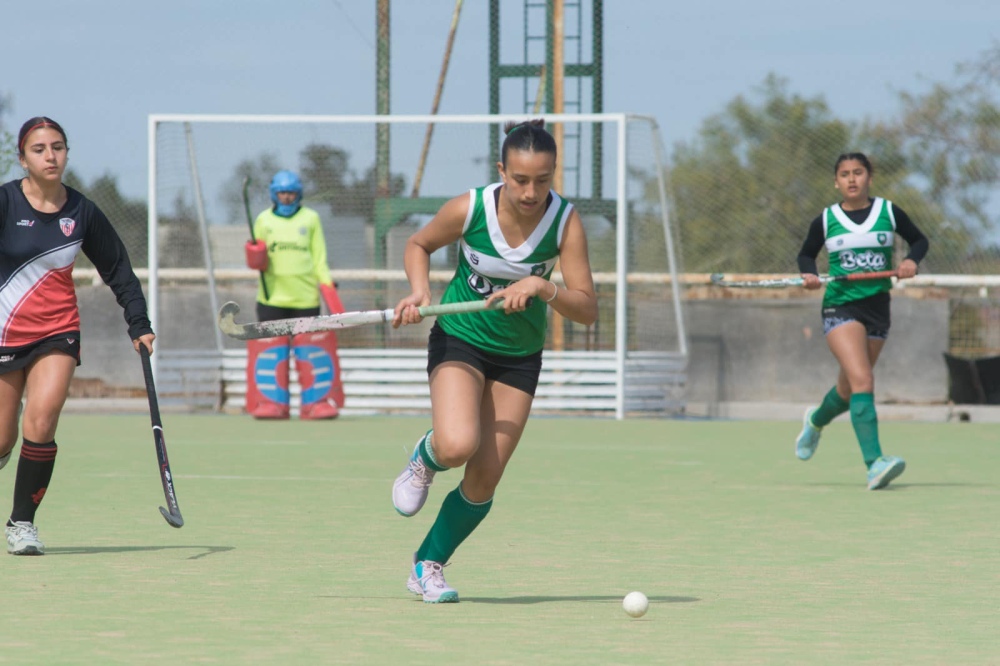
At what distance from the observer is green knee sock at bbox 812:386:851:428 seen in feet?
35.8

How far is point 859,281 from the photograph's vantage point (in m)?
10.5

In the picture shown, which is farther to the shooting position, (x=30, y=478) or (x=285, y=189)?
(x=285, y=189)

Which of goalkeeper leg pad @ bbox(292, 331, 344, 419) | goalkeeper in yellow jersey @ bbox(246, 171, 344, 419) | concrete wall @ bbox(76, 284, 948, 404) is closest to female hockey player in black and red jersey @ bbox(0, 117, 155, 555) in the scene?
goalkeeper in yellow jersey @ bbox(246, 171, 344, 419)

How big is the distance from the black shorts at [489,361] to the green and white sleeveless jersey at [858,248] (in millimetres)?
4759

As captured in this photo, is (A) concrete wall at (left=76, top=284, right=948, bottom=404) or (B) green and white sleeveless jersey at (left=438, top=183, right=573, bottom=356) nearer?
(B) green and white sleeveless jersey at (left=438, top=183, right=573, bottom=356)

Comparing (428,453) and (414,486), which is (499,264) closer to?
(428,453)

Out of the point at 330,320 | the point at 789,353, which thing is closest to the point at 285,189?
Result: the point at 789,353

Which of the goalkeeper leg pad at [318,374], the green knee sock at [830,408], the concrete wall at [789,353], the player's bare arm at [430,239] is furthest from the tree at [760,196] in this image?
the player's bare arm at [430,239]

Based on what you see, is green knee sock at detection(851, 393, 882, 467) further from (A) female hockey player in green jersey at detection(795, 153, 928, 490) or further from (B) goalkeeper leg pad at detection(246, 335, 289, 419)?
(B) goalkeeper leg pad at detection(246, 335, 289, 419)

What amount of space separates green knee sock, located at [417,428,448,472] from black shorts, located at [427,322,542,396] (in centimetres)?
23

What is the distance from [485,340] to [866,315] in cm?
496

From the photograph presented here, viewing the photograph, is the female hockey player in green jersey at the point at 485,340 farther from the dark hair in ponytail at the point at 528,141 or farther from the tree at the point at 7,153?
the tree at the point at 7,153

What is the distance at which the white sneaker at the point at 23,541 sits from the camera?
7.02 meters

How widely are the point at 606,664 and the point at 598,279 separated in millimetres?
13176
